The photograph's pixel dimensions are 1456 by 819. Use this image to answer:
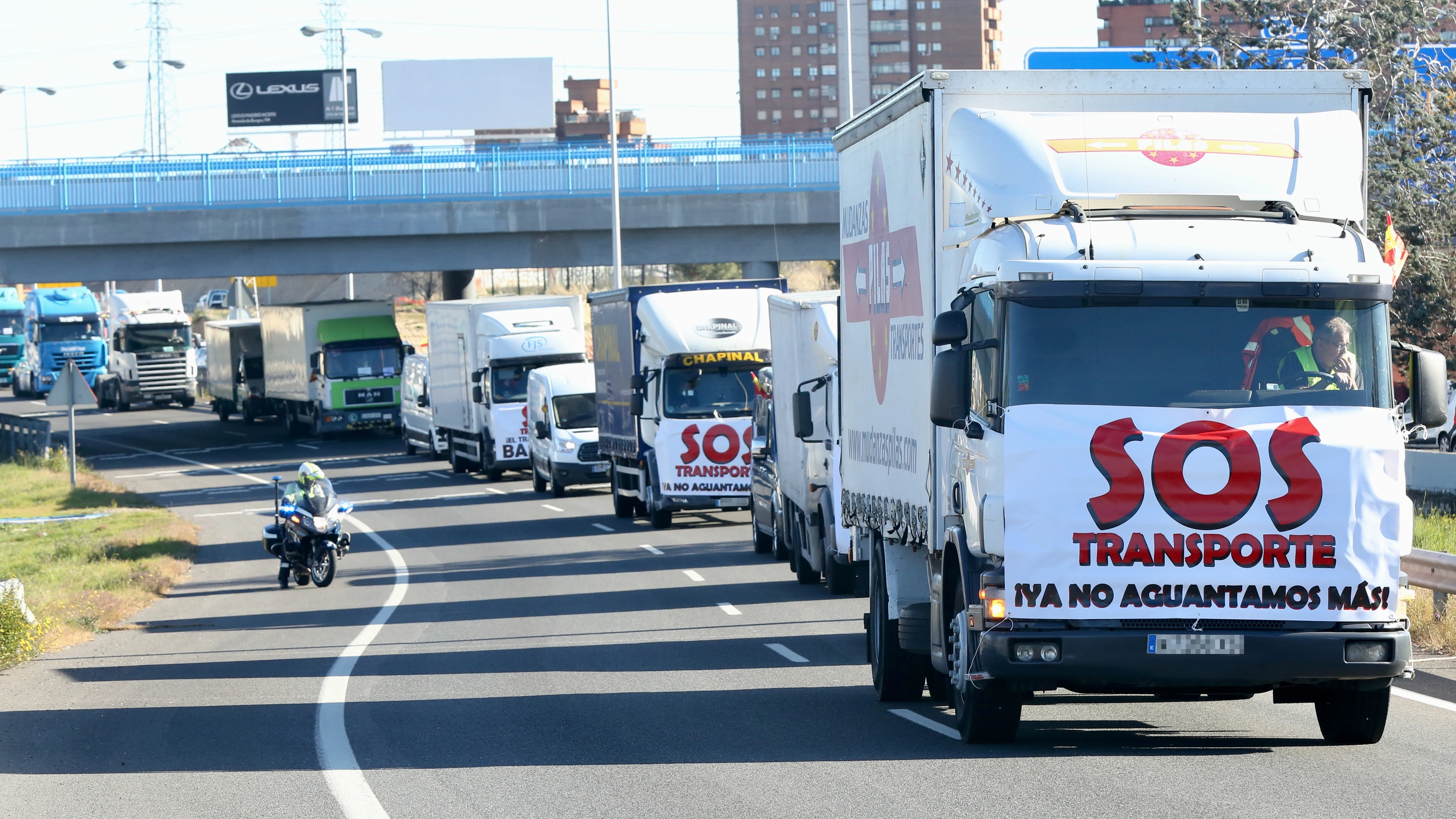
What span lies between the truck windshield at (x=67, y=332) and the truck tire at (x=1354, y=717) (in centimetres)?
7099

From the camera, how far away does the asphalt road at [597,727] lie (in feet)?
29.5

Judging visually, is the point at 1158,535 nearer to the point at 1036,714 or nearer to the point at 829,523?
the point at 1036,714

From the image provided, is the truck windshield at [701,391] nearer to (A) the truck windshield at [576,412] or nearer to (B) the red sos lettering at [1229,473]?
(A) the truck windshield at [576,412]

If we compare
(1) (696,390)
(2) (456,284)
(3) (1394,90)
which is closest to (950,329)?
(3) (1394,90)

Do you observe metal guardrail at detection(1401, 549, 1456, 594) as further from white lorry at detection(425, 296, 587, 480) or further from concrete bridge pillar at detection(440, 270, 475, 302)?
concrete bridge pillar at detection(440, 270, 475, 302)

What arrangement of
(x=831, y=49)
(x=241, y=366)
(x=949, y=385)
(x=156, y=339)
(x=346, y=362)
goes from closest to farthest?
1. (x=949, y=385)
2. (x=346, y=362)
3. (x=241, y=366)
4. (x=156, y=339)
5. (x=831, y=49)

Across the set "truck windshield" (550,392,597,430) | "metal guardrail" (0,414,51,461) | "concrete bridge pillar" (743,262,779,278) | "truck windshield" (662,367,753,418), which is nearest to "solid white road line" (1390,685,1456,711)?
"truck windshield" (662,367,753,418)

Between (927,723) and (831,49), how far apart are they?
501ft

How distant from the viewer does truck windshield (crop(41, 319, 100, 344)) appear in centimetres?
7450

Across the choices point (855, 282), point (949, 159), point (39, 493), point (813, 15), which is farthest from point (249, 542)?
point (813, 15)

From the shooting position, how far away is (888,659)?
11844mm

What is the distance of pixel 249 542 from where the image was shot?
1165 inches

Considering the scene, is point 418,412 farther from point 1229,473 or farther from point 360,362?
point 1229,473

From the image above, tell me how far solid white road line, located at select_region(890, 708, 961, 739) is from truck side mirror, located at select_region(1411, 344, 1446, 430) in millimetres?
3066
